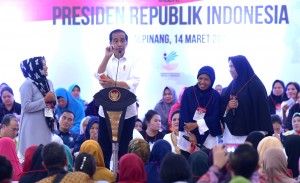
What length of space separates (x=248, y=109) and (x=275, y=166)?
2042mm

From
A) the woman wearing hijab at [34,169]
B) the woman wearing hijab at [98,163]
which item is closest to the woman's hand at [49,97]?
the woman wearing hijab at [98,163]

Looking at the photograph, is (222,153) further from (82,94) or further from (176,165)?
(82,94)


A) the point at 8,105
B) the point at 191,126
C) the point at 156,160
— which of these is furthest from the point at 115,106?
the point at 8,105

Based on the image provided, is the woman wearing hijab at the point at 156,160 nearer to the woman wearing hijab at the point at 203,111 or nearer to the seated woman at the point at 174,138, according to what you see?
the woman wearing hijab at the point at 203,111

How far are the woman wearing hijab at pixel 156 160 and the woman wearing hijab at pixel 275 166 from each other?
97 cm

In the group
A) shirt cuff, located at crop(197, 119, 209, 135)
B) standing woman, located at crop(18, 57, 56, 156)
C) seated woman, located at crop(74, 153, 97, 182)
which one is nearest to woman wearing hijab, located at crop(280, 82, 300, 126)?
shirt cuff, located at crop(197, 119, 209, 135)

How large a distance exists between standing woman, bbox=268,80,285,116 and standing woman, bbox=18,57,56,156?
15.7 feet

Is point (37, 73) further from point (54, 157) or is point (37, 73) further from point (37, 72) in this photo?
point (54, 157)

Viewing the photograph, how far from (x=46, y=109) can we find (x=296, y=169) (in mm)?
2772

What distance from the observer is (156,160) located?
7.54 meters

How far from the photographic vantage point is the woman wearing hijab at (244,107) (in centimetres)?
887

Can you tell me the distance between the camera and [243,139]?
8883 millimetres

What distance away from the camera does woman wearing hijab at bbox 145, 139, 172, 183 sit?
286 inches

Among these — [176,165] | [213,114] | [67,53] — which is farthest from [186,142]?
[67,53]
